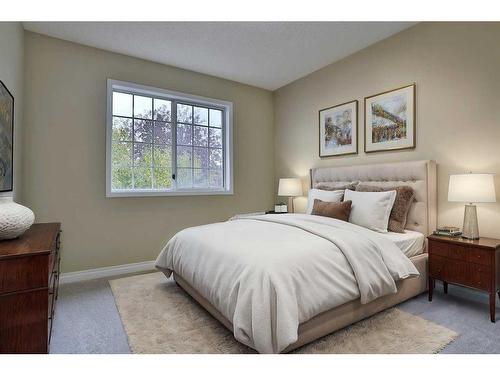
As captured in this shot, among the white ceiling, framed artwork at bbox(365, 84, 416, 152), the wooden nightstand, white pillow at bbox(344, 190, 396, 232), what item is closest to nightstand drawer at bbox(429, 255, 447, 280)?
the wooden nightstand

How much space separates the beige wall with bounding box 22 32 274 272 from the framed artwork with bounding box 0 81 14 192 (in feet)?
2.00

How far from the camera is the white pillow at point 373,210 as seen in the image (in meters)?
2.61

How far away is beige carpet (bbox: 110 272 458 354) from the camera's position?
5.57 ft

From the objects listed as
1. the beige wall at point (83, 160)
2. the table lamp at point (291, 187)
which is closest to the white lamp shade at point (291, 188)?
the table lamp at point (291, 187)

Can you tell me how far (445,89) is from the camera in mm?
2613

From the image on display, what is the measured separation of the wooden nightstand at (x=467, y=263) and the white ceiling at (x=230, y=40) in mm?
2240

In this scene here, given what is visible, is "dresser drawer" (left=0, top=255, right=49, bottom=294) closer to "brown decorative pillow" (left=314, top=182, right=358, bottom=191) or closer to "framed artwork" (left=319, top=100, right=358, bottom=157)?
"brown decorative pillow" (left=314, top=182, right=358, bottom=191)

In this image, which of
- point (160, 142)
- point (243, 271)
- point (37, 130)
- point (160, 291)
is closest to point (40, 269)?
point (243, 271)

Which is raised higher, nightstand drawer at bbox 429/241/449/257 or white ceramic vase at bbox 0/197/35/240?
white ceramic vase at bbox 0/197/35/240

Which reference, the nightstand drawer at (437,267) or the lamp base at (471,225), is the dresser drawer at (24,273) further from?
the lamp base at (471,225)

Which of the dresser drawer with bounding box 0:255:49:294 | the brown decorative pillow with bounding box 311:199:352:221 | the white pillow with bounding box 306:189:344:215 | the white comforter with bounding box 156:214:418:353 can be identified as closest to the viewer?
the dresser drawer with bounding box 0:255:49:294

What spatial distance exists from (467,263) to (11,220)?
3138 mm

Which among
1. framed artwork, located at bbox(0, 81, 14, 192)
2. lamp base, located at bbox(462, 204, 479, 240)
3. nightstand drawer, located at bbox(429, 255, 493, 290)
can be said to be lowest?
nightstand drawer, located at bbox(429, 255, 493, 290)
